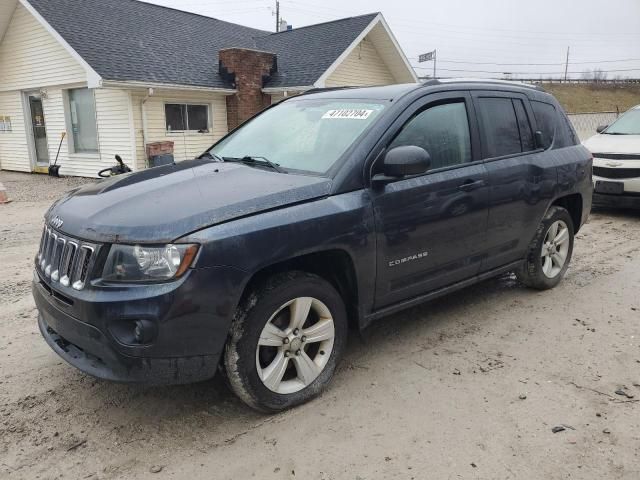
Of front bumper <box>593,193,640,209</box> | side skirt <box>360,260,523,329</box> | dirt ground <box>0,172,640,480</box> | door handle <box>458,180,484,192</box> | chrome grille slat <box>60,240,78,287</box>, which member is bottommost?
dirt ground <box>0,172,640,480</box>

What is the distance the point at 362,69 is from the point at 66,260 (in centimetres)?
1663

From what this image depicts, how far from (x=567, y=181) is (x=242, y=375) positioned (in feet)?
11.9

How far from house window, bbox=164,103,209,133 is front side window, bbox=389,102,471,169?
1230cm

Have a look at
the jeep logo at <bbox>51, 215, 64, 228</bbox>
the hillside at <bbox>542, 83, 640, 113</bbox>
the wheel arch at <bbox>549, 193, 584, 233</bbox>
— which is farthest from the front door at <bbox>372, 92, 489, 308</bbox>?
the hillside at <bbox>542, 83, 640, 113</bbox>

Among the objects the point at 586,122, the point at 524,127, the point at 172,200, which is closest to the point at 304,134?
the point at 172,200

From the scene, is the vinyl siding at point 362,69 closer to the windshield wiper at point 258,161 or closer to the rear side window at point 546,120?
the rear side window at point 546,120

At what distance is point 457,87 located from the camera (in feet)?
13.4

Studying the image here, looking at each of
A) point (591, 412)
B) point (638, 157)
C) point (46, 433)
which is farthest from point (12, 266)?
point (638, 157)

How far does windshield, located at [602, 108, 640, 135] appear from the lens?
9528mm

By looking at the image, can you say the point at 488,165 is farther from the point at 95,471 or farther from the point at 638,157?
the point at 638,157

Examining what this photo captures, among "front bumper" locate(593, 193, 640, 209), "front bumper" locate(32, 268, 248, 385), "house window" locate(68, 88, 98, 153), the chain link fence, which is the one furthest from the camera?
the chain link fence

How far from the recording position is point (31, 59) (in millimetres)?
15305

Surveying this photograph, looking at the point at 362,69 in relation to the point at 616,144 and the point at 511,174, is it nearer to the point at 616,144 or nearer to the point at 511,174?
the point at 616,144

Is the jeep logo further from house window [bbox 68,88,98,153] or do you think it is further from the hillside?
the hillside
